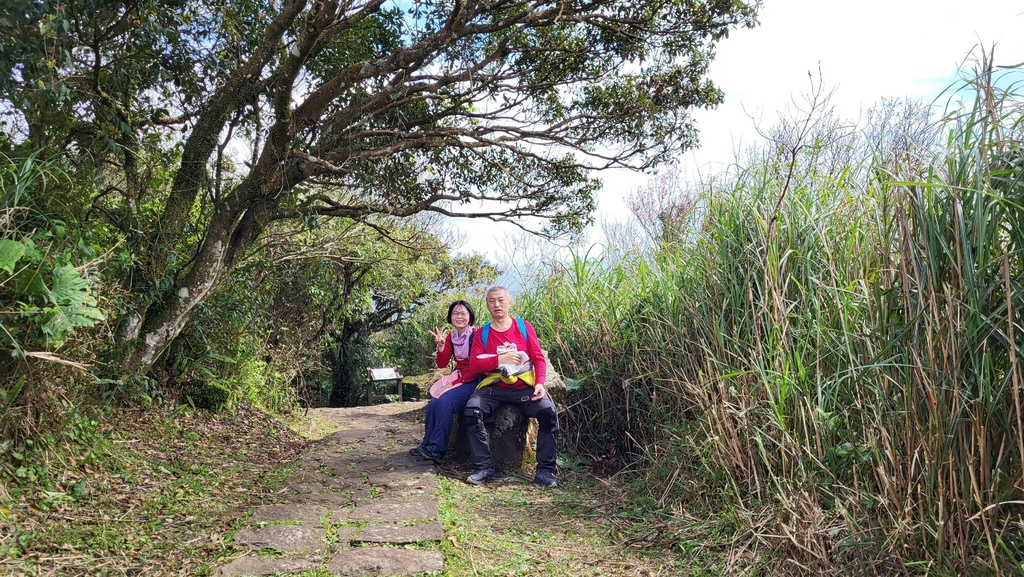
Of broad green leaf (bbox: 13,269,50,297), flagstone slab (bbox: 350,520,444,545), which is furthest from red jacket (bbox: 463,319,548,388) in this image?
broad green leaf (bbox: 13,269,50,297)

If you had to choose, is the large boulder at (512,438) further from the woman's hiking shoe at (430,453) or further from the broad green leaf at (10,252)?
the broad green leaf at (10,252)

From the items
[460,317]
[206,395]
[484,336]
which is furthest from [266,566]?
[206,395]

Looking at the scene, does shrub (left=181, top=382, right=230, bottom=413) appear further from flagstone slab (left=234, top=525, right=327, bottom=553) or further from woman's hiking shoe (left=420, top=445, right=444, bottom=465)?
flagstone slab (left=234, top=525, right=327, bottom=553)

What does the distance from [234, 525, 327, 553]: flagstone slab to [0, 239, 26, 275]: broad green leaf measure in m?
1.88

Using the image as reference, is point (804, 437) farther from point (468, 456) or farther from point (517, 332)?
point (468, 456)

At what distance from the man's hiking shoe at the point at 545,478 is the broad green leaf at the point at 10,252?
3.70m

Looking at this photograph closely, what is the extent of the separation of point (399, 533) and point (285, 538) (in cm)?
64

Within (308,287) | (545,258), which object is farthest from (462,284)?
(545,258)

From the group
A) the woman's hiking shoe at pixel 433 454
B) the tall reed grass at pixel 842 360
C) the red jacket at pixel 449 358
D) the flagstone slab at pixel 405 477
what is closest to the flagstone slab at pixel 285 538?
the flagstone slab at pixel 405 477

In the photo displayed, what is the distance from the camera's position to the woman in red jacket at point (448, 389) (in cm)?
552

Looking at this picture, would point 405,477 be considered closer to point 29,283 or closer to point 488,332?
point 488,332

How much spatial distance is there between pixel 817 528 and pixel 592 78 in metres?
5.11

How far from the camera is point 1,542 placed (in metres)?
3.18

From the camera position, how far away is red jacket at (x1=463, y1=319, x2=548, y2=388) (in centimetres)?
530
